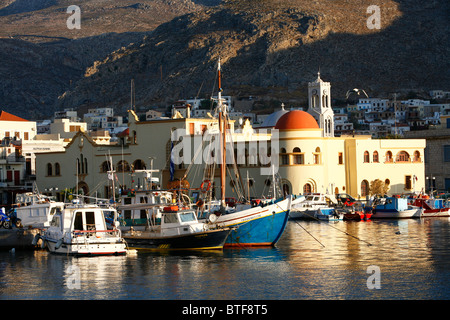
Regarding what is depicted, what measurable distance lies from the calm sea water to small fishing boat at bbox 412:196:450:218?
→ 2616cm

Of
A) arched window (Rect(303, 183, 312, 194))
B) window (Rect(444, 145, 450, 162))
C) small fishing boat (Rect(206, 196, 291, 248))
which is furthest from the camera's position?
window (Rect(444, 145, 450, 162))

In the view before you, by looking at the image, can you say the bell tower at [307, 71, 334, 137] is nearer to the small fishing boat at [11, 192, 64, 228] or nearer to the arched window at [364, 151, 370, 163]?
the arched window at [364, 151, 370, 163]

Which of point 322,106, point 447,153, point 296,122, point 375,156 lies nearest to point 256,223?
point 296,122

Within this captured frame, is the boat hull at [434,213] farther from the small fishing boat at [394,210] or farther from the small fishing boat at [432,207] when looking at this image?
the small fishing boat at [394,210]

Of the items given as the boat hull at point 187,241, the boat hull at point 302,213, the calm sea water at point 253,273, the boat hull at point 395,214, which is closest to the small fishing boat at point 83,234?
the calm sea water at point 253,273

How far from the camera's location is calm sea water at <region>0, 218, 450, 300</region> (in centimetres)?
4053

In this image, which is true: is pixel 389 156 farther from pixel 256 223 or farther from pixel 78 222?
pixel 78 222

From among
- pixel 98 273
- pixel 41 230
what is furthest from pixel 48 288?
pixel 41 230

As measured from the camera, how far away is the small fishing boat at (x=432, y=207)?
8738 cm

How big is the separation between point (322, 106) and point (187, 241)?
74498mm

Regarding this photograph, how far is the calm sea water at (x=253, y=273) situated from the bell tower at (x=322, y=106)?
204ft

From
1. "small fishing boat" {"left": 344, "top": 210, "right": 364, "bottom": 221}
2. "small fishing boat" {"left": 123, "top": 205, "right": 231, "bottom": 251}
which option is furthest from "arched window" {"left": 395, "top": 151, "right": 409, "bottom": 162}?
"small fishing boat" {"left": 123, "top": 205, "right": 231, "bottom": 251}

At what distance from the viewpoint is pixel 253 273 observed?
151 ft

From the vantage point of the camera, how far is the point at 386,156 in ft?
324
